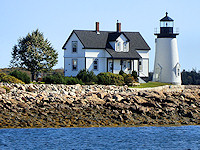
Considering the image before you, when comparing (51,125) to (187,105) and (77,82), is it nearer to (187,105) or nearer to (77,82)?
(187,105)

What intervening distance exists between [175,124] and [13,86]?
13067 millimetres

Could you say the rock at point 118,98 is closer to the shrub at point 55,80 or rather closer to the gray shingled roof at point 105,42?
the shrub at point 55,80

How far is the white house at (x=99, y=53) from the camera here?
49.8 m

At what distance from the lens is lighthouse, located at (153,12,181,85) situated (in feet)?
170

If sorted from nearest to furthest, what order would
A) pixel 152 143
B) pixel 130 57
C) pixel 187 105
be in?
1. pixel 152 143
2. pixel 187 105
3. pixel 130 57

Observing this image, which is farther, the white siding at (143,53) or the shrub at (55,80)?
the white siding at (143,53)

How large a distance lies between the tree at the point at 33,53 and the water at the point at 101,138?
27128 millimetres

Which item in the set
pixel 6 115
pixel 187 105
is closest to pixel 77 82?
pixel 187 105

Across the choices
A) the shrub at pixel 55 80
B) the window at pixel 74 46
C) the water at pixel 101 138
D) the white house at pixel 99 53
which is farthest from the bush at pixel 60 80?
the water at pixel 101 138

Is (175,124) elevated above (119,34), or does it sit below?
below

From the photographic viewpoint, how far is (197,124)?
26891mm

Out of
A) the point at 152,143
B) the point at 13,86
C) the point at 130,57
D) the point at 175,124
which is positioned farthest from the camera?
the point at 130,57

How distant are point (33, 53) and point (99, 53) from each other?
7.28 meters

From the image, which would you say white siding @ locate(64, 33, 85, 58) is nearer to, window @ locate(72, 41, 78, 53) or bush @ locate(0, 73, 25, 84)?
window @ locate(72, 41, 78, 53)
